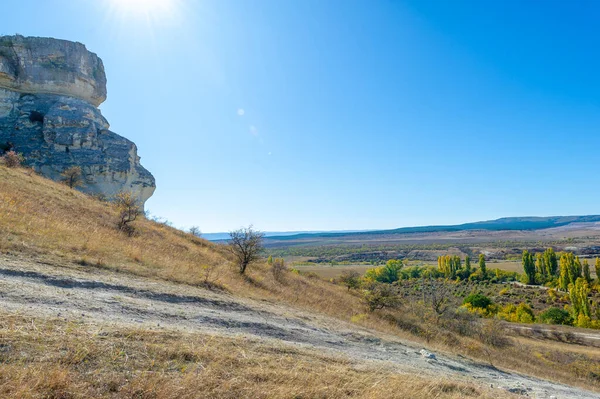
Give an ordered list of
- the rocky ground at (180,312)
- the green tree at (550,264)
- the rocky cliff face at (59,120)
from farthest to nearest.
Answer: the green tree at (550,264)
the rocky cliff face at (59,120)
the rocky ground at (180,312)


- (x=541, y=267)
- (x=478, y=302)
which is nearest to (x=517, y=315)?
(x=478, y=302)

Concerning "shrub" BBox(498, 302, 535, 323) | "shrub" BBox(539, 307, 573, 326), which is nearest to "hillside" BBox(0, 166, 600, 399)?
"shrub" BBox(498, 302, 535, 323)

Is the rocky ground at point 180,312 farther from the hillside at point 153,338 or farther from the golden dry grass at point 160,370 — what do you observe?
the golden dry grass at point 160,370

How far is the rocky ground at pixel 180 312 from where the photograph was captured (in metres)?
6.95

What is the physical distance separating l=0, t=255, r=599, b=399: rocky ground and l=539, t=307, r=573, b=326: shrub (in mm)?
55474

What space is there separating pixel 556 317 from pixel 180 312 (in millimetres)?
67749

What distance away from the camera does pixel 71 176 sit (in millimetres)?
31375

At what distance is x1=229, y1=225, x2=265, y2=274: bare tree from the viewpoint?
21.2 metres

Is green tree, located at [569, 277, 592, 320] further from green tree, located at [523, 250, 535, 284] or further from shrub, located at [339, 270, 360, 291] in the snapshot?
shrub, located at [339, 270, 360, 291]

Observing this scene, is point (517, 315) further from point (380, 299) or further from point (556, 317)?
point (380, 299)

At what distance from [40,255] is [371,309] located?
21.9 metres

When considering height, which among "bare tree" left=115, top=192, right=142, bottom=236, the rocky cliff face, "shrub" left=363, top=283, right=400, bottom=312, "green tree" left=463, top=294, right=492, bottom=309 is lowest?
"green tree" left=463, top=294, right=492, bottom=309

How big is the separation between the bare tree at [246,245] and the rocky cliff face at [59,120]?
20890mm

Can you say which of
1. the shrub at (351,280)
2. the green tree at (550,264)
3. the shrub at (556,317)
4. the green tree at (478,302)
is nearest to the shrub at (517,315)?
the shrub at (556,317)
